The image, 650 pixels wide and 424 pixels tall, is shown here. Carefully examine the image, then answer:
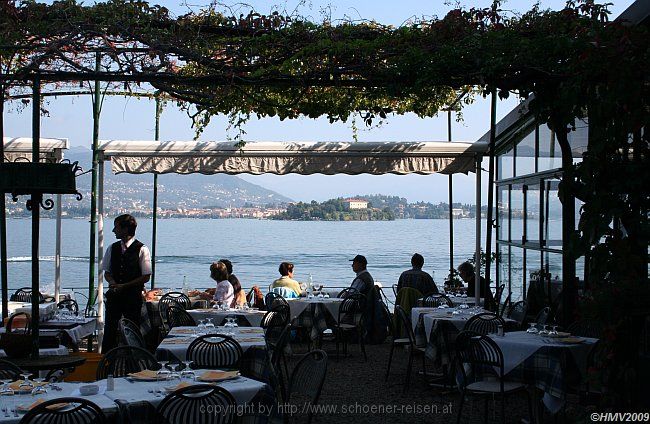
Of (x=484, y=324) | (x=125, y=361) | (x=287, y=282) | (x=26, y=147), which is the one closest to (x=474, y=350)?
(x=484, y=324)

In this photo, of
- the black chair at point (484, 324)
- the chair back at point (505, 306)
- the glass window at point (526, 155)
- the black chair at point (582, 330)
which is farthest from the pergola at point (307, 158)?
the black chair at point (582, 330)

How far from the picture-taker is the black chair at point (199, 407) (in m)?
5.21

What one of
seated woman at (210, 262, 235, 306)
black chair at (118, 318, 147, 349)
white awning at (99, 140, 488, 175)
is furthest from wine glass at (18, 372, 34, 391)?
white awning at (99, 140, 488, 175)

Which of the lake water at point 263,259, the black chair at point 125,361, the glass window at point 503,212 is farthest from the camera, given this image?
the lake water at point 263,259

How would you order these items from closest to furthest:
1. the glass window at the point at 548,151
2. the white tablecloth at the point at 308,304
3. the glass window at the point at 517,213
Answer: the glass window at the point at 548,151 → the white tablecloth at the point at 308,304 → the glass window at the point at 517,213

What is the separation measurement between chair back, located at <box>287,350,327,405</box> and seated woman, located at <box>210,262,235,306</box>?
5.36 m

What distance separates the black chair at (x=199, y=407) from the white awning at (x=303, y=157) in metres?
7.29

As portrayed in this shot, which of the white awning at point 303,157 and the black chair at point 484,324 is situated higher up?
the white awning at point 303,157

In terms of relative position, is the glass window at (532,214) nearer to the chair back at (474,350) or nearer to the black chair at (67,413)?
the chair back at (474,350)

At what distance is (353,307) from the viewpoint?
12609mm

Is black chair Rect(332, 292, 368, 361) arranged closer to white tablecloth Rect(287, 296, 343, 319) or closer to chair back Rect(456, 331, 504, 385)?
white tablecloth Rect(287, 296, 343, 319)

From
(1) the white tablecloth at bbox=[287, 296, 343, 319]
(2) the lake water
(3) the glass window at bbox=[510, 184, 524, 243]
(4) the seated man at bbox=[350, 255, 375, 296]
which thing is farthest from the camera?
(2) the lake water

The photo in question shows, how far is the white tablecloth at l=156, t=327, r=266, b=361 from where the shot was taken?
296 inches

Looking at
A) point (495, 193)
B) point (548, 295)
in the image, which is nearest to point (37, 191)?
point (548, 295)
